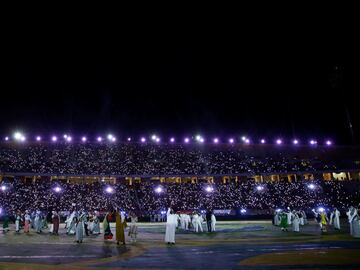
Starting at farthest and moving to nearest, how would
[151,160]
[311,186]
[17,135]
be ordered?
[151,160] < [17,135] < [311,186]

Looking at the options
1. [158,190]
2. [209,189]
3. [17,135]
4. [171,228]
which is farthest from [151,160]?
[171,228]

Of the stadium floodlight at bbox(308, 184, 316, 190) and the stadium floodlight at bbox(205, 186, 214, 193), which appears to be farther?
the stadium floodlight at bbox(308, 184, 316, 190)

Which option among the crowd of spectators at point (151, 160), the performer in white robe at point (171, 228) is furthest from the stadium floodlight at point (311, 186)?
the performer in white robe at point (171, 228)

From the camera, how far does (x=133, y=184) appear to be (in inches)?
2004

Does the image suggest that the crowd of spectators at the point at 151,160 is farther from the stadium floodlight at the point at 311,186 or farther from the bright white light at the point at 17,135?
the stadium floodlight at the point at 311,186

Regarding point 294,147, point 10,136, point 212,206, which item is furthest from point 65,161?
point 294,147

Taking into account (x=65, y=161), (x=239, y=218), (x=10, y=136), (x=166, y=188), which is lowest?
(x=239, y=218)

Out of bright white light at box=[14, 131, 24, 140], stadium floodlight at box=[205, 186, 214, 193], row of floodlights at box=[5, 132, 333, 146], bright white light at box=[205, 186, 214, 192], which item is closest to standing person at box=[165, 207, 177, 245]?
stadium floodlight at box=[205, 186, 214, 193]

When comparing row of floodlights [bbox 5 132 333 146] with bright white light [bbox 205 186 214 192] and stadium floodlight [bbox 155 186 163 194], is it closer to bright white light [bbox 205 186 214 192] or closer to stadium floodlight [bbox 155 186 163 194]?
bright white light [bbox 205 186 214 192]

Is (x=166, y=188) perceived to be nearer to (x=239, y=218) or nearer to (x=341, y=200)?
(x=239, y=218)

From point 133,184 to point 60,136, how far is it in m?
15.8

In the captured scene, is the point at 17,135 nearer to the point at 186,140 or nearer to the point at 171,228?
the point at 186,140

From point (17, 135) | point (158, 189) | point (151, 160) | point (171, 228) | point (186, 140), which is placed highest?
point (17, 135)

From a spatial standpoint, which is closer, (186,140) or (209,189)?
(209,189)
